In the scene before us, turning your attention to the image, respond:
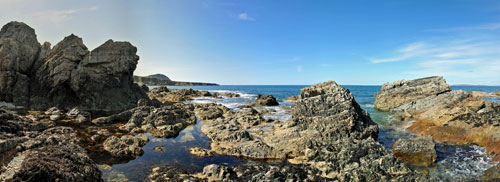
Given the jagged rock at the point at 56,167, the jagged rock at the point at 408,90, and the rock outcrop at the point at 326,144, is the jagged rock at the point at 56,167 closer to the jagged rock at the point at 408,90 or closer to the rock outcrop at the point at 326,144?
the rock outcrop at the point at 326,144

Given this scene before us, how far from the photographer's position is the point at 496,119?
20484 millimetres

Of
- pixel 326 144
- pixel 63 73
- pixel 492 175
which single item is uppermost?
pixel 63 73

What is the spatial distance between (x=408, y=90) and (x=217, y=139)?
43.1m

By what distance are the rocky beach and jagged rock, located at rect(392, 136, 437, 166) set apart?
0.07 m

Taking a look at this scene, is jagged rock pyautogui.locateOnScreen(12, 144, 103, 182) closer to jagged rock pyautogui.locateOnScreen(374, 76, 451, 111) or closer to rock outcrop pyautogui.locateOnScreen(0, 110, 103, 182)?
rock outcrop pyautogui.locateOnScreen(0, 110, 103, 182)

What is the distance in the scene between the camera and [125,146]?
61.2 ft

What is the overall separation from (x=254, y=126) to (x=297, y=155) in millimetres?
10947

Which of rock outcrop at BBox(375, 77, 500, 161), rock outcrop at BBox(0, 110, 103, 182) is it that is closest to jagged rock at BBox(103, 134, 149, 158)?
rock outcrop at BBox(0, 110, 103, 182)

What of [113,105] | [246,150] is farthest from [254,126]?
[113,105]

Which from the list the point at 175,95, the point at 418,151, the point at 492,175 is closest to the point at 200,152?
the point at 418,151

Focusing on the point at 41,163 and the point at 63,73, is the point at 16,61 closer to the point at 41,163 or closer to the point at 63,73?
the point at 63,73

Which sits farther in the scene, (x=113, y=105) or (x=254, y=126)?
(x=113, y=105)

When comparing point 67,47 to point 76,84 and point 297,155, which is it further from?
point 297,155

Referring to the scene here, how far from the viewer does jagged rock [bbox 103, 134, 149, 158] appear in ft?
58.1
